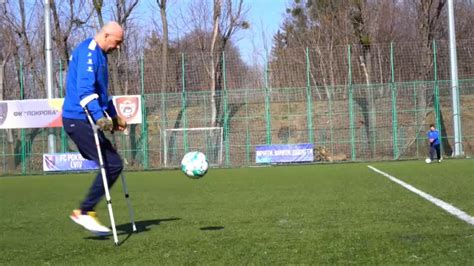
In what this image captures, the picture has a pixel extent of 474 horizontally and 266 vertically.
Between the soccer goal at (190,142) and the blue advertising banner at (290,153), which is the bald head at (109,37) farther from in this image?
the soccer goal at (190,142)

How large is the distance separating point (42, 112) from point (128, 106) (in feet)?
14.2

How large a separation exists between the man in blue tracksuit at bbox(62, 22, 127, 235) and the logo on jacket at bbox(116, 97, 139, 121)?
22911mm

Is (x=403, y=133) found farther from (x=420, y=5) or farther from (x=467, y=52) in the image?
(x=420, y=5)

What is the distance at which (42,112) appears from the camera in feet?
96.0

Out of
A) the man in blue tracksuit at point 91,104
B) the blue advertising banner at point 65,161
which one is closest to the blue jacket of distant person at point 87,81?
the man in blue tracksuit at point 91,104

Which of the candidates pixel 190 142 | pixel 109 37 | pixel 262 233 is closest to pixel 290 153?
pixel 190 142

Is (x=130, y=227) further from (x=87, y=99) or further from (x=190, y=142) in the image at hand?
(x=190, y=142)

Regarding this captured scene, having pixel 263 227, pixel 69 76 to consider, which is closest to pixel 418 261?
pixel 263 227

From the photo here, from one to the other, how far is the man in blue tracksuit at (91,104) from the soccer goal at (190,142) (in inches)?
988

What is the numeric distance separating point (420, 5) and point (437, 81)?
8524mm

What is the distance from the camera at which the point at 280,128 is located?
32844 millimetres

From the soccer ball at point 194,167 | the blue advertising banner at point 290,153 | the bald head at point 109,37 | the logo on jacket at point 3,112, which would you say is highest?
the logo on jacket at point 3,112

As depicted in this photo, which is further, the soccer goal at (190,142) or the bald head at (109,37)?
the soccer goal at (190,142)

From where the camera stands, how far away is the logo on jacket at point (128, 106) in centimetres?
2881
